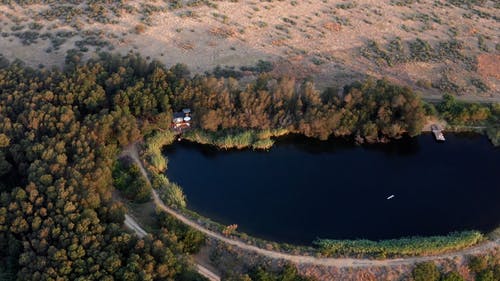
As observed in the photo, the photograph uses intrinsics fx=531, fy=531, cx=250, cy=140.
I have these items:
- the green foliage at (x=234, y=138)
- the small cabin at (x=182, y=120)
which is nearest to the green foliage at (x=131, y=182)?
the small cabin at (x=182, y=120)

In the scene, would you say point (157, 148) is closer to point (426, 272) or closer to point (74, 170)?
point (74, 170)

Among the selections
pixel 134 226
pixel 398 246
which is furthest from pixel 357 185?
pixel 134 226

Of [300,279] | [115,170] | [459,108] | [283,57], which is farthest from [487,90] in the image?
[115,170]

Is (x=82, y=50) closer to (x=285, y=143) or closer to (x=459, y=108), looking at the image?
(x=285, y=143)

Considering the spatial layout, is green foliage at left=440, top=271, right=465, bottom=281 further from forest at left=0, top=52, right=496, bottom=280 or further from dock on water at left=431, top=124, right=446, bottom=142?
dock on water at left=431, top=124, right=446, bottom=142

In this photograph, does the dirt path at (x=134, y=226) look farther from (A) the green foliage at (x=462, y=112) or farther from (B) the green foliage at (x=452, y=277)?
(A) the green foliage at (x=462, y=112)
